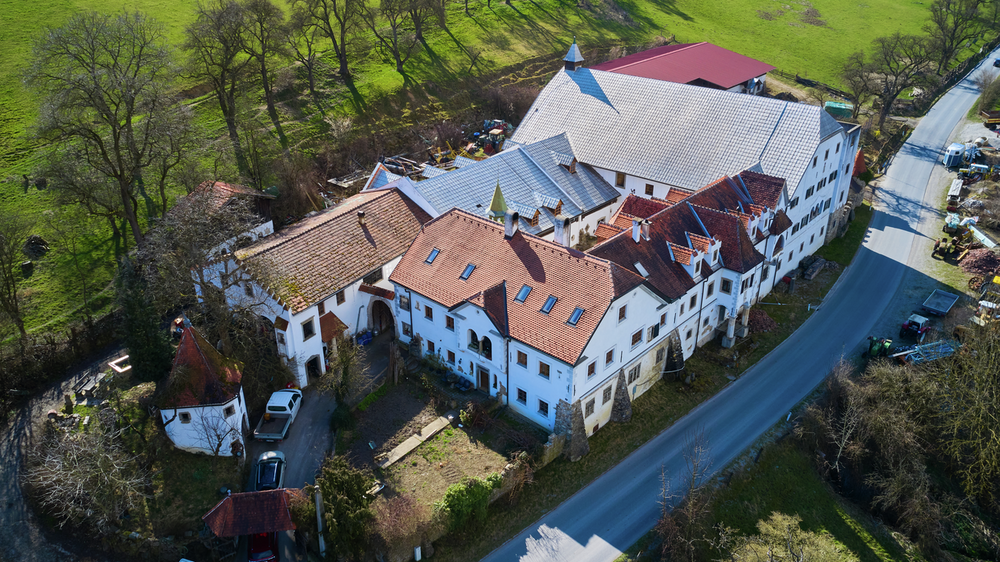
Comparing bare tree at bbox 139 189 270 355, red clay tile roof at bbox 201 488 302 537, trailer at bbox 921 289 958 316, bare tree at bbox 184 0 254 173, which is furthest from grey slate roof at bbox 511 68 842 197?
red clay tile roof at bbox 201 488 302 537

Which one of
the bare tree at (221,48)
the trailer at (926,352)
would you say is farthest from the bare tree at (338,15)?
the trailer at (926,352)

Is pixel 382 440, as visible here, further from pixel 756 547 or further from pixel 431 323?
pixel 756 547

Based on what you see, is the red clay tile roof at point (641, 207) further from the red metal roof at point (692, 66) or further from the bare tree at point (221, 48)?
the bare tree at point (221, 48)

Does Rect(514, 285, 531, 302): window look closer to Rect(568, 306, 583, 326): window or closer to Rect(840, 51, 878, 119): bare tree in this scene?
Rect(568, 306, 583, 326): window

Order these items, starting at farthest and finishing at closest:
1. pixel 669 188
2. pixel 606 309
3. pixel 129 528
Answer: pixel 669 188 < pixel 606 309 < pixel 129 528

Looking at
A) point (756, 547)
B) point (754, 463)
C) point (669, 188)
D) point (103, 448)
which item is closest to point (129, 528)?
point (103, 448)

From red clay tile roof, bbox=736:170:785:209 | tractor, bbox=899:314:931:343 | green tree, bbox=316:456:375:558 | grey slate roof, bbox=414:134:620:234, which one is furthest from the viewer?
grey slate roof, bbox=414:134:620:234

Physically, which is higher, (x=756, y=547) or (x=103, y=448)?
(x=103, y=448)
